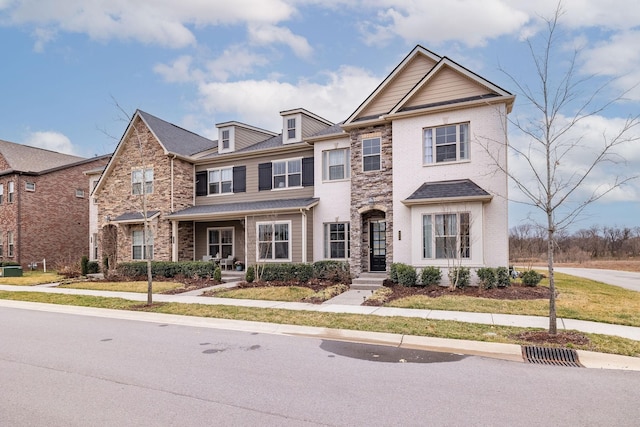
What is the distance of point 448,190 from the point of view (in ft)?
49.4

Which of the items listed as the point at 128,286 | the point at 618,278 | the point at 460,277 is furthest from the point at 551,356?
the point at 618,278

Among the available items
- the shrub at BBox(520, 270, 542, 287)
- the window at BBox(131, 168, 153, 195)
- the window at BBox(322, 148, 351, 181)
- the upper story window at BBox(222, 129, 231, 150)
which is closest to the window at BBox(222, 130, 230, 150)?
the upper story window at BBox(222, 129, 231, 150)

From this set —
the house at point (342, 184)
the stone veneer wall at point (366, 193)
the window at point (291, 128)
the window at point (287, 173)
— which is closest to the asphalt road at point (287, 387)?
the house at point (342, 184)

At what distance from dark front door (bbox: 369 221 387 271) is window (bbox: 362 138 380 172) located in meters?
2.45

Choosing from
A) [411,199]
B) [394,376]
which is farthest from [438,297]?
[394,376]

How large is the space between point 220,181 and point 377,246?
10039 mm

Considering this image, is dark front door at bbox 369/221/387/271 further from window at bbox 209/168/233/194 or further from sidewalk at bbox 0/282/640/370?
window at bbox 209/168/233/194

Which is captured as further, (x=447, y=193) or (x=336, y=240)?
(x=336, y=240)

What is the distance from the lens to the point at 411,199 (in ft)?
49.9

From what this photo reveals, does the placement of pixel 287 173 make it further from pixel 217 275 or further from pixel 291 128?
pixel 217 275

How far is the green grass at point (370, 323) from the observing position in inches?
303

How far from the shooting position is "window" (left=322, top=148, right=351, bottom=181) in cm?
1870

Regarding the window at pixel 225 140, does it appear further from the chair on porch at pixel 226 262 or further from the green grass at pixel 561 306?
the green grass at pixel 561 306

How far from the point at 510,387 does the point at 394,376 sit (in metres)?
1.57
